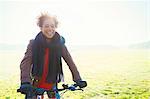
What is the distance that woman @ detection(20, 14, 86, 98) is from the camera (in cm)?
534

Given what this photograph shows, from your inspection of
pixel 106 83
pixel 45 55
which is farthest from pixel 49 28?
pixel 106 83

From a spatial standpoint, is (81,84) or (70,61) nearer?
(81,84)

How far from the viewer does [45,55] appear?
5434 millimetres

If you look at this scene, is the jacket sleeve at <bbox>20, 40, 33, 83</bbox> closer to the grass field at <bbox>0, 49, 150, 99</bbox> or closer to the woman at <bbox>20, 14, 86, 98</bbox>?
the woman at <bbox>20, 14, 86, 98</bbox>

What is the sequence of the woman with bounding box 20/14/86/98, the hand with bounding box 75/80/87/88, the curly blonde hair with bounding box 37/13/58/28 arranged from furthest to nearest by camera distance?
the hand with bounding box 75/80/87/88
the curly blonde hair with bounding box 37/13/58/28
the woman with bounding box 20/14/86/98

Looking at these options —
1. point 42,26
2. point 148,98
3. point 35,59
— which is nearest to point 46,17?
point 42,26

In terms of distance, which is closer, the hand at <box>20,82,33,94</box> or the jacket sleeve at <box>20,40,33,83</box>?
the hand at <box>20,82,33,94</box>

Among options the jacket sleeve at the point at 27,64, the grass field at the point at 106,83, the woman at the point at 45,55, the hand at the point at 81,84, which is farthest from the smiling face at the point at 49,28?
the grass field at the point at 106,83

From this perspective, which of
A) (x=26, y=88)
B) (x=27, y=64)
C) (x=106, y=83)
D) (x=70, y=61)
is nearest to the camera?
(x=26, y=88)

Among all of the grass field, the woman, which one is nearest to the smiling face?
the woman

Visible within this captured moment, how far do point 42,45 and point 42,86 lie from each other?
590mm

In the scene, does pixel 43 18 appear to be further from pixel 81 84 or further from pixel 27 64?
pixel 81 84

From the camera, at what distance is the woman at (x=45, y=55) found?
5.34m

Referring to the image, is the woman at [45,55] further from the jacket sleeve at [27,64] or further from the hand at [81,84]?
the hand at [81,84]
